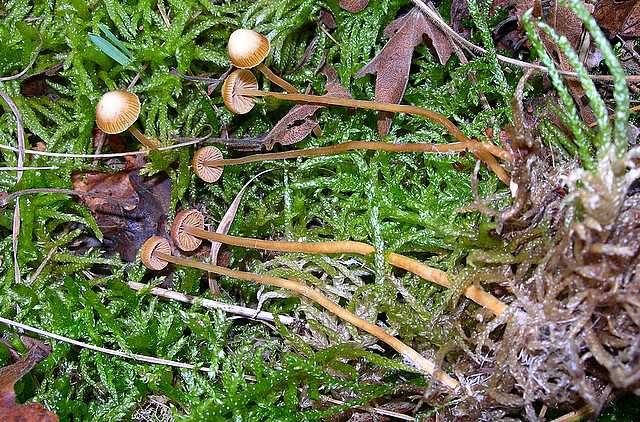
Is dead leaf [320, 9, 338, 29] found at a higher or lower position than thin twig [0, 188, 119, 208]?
higher

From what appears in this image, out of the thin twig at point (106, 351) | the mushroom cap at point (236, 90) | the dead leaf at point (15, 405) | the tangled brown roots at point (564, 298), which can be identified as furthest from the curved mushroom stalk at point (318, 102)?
the dead leaf at point (15, 405)

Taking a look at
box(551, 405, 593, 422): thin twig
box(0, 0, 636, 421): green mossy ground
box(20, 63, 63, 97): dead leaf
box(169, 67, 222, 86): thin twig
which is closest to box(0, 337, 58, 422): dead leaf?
box(0, 0, 636, 421): green mossy ground

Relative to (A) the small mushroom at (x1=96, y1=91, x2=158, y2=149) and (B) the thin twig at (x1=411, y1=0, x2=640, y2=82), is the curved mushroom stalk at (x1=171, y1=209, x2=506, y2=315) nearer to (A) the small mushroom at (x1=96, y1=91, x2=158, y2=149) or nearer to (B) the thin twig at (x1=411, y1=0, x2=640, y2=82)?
(A) the small mushroom at (x1=96, y1=91, x2=158, y2=149)

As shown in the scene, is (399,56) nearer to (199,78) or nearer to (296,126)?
(296,126)

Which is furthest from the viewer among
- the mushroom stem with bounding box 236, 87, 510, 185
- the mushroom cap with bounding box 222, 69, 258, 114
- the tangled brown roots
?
the mushroom cap with bounding box 222, 69, 258, 114

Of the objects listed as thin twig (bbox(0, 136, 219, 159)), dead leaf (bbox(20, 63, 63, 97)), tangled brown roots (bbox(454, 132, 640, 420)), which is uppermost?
dead leaf (bbox(20, 63, 63, 97))

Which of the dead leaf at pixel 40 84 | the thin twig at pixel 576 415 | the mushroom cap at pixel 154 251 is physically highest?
the dead leaf at pixel 40 84

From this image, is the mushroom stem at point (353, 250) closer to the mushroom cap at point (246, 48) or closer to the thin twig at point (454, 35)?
the mushroom cap at point (246, 48)
